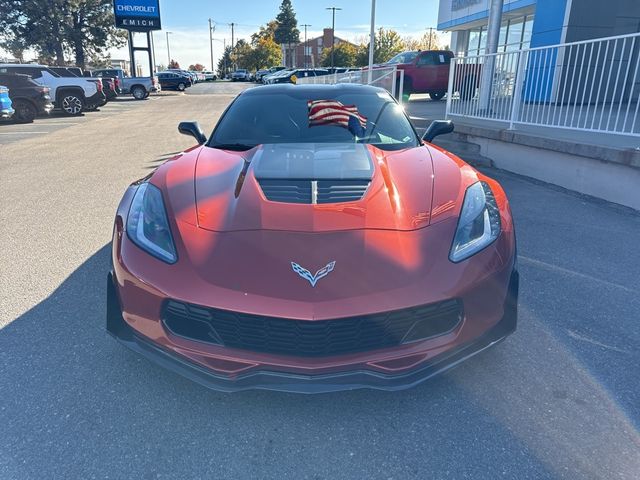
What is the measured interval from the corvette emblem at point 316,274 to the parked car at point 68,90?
18444mm

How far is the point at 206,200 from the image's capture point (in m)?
2.28

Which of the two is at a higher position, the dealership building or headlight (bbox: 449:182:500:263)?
the dealership building

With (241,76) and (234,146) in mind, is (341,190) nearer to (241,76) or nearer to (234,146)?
(234,146)

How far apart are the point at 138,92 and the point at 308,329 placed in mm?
32026

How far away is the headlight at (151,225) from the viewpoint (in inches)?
80.4

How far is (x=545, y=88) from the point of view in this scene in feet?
25.4

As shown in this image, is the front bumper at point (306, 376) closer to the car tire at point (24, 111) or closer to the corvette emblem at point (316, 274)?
the corvette emblem at point (316, 274)

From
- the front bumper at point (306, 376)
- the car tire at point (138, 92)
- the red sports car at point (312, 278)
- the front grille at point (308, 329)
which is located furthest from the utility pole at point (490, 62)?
the car tire at point (138, 92)

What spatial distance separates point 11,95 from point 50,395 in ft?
53.1

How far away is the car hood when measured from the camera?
209 cm

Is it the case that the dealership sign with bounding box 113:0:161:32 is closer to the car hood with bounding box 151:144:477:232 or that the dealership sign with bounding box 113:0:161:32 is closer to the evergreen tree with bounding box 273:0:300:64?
the car hood with bounding box 151:144:477:232

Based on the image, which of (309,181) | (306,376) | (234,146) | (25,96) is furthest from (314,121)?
(25,96)

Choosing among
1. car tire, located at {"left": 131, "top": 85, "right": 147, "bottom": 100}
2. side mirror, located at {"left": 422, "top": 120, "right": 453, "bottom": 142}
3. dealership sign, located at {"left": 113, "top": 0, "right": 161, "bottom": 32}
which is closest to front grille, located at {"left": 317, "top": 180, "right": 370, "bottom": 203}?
side mirror, located at {"left": 422, "top": 120, "right": 453, "bottom": 142}

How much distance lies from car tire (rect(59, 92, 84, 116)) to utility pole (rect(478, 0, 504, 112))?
50.3 feet
